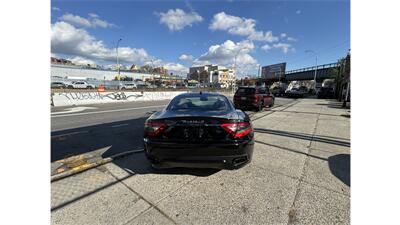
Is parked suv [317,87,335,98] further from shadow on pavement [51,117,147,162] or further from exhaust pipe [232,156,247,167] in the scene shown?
exhaust pipe [232,156,247,167]

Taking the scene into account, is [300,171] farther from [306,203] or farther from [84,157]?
[84,157]

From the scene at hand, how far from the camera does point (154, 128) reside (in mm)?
2838

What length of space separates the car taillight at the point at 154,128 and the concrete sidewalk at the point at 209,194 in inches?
30.4

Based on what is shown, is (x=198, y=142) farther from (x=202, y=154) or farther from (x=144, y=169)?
(x=144, y=169)

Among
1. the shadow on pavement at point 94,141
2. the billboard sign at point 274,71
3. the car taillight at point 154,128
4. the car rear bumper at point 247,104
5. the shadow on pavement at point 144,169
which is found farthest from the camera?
the billboard sign at point 274,71

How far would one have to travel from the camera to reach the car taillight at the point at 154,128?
9.16 feet

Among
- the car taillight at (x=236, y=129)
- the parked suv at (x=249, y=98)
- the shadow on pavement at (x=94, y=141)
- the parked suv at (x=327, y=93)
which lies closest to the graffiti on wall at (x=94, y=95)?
the shadow on pavement at (x=94, y=141)

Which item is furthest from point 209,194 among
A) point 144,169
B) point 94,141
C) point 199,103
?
point 94,141

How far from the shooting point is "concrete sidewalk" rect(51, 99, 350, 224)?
2.21 meters

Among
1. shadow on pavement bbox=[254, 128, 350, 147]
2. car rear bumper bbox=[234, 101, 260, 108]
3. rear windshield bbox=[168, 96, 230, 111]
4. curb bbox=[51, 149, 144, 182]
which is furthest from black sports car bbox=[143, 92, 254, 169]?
car rear bumper bbox=[234, 101, 260, 108]

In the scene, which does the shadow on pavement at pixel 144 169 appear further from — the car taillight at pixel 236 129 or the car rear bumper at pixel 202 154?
the car taillight at pixel 236 129
